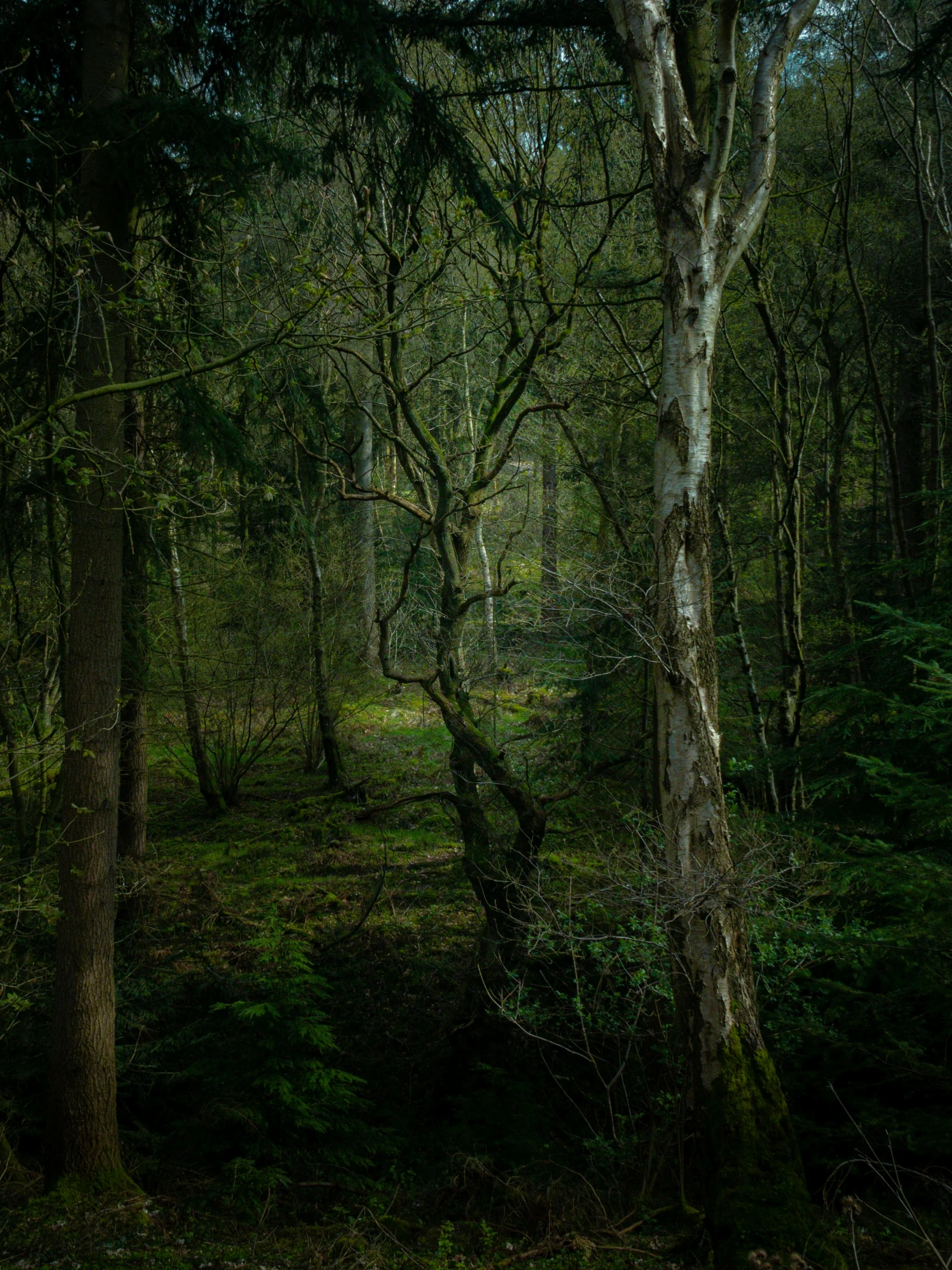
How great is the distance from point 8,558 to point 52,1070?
3275 millimetres

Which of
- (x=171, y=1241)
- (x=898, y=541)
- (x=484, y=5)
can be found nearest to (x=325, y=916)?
(x=171, y=1241)

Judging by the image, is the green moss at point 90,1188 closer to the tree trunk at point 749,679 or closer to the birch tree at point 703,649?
the birch tree at point 703,649

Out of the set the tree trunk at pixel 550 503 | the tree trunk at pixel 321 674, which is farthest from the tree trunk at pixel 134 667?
the tree trunk at pixel 550 503

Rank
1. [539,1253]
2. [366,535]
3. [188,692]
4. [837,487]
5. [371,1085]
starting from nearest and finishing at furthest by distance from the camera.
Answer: [539,1253] → [371,1085] → [188,692] → [837,487] → [366,535]

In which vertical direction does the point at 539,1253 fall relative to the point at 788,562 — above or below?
below

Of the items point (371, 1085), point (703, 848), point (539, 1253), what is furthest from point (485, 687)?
point (539, 1253)

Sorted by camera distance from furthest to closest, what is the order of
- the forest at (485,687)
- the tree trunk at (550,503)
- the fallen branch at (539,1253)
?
the tree trunk at (550,503), the forest at (485,687), the fallen branch at (539,1253)

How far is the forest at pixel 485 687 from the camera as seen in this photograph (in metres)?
4.04

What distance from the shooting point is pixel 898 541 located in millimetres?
8242

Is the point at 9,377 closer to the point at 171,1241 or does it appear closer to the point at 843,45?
the point at 171,1241

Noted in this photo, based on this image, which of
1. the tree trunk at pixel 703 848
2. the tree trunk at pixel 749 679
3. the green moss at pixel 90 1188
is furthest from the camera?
the tree trunk at pixel 749 679

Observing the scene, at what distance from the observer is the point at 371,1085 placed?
6680 mm

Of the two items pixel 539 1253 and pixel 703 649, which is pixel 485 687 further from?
pixel 539 1253

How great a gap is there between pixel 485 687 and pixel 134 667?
146 inches
